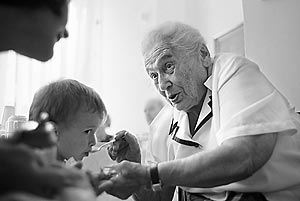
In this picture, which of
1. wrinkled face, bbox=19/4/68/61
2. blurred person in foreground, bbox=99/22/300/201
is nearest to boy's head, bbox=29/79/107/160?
blurred person in foreground, bbox=99/22/300/201

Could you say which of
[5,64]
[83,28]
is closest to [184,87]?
[5,64]

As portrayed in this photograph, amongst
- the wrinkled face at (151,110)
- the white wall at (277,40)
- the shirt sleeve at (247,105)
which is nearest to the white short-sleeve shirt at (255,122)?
the shirt sleeve at (247,105)

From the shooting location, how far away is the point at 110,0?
339 cm

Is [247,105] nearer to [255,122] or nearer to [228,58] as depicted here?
[255,122]

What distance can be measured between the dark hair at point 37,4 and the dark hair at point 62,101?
728mm

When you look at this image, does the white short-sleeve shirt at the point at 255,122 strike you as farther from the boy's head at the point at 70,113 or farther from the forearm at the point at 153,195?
the boy's head at the point at 70,113

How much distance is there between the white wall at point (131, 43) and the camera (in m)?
3.21

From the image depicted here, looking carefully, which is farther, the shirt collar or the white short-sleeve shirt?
the shirt collar

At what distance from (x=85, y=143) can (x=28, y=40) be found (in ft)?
2.61

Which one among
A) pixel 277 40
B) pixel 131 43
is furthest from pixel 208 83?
pixel 131 43

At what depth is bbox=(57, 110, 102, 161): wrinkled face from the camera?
110cm

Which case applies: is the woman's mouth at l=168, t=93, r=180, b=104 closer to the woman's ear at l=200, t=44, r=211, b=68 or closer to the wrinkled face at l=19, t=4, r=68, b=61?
the woman's ear at l=200, t=44, r=211, b=68

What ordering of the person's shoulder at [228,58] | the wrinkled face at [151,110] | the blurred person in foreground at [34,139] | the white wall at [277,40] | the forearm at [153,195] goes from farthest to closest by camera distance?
1. the wrinkled face at [151,110]
2. the white wall at [277,40]
3. the forearm at [153,195]
4. the person's shoulder at [228,58]
5. the blurred person in foreground at [34,139]

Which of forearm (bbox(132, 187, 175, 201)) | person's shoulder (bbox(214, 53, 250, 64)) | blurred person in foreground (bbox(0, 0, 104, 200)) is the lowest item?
forearm (bbox(132, 187, 175, 201))
